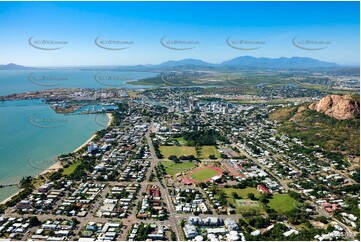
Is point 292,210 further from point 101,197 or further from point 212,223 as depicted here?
point 101,197

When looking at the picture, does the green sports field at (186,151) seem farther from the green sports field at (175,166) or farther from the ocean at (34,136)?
the ocean at (34,136)

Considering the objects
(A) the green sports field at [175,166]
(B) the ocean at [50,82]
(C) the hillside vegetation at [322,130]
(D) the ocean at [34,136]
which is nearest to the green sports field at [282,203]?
(A) the green sports field at [175,166]

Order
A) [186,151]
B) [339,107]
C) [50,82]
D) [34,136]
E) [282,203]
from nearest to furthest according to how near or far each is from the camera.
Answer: [282,203] < [186,151] < [34,136] < [339,107] < [50,82]

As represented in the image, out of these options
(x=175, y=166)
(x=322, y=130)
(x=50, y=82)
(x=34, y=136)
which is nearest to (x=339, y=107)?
(x=322, y=130)

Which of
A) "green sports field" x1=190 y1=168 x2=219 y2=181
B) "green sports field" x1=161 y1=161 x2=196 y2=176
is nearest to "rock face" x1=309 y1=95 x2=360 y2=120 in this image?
"green sports field" x1=190 y1=168 x2=219 y2=181

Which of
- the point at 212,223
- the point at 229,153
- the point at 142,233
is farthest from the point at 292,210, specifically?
the point at 229,153

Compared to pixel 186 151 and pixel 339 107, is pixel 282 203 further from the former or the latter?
pixel 339 107

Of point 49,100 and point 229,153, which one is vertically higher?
point 49,100

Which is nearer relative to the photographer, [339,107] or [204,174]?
[204,174]
